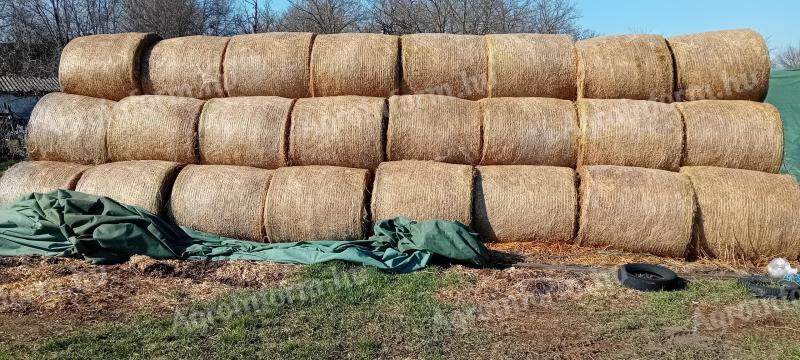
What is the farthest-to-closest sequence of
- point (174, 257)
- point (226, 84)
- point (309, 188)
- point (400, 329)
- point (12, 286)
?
point (226, 84), point (309, 188), point (174, 257), point (12, 286), point (400, 329)

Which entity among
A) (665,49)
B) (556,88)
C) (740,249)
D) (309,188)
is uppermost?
(665,49)

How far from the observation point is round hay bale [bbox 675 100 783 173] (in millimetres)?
7191

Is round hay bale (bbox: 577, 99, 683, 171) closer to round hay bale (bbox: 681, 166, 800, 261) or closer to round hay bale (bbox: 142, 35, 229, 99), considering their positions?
round hay bale (bbox: 681, 166, 800, 261)

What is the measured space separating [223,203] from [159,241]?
0.88 metres

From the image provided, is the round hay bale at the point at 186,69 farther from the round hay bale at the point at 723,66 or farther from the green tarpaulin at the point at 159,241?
the round hay bale at the point at 723,66

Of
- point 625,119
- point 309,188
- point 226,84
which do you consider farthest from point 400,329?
point 226,84

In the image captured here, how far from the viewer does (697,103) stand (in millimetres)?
7586

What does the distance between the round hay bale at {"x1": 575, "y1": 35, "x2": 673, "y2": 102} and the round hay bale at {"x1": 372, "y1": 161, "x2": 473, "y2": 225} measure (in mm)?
2086

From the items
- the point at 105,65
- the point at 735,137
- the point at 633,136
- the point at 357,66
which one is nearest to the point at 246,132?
the point at 357,66

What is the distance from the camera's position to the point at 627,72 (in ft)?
25.1

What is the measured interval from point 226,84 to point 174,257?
103 inches

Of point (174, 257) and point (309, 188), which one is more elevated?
point (309, 188)

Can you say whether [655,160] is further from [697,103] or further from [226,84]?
[226,84]

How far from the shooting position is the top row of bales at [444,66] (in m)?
7.65
